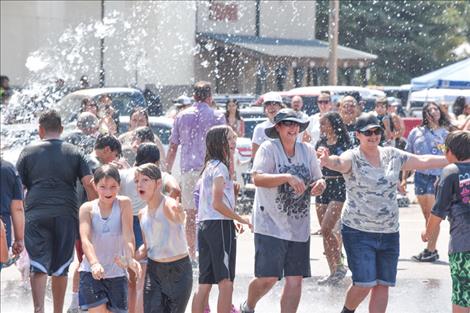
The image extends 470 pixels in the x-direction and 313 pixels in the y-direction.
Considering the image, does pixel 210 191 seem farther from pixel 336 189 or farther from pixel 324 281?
pixel 336 189

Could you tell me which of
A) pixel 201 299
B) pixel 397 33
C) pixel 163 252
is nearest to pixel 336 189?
pixel 201 299

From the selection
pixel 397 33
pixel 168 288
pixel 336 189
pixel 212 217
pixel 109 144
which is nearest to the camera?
pixel 168 288

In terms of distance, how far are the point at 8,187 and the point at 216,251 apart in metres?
1.60

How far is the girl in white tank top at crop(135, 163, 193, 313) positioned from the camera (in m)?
7.93

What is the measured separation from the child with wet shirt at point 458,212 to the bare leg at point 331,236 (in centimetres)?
313

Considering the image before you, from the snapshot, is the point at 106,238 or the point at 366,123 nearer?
the point at 106,238

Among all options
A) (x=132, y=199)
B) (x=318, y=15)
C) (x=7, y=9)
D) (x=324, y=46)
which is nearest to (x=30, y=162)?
(x=132, y=199)

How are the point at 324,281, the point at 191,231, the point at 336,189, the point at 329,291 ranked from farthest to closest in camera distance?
the point at 191,231, the point at 336,189, the point at 324,281, the point at 329,291

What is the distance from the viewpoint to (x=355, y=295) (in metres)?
8.72

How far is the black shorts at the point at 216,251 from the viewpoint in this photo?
870cm

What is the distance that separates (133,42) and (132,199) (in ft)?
101

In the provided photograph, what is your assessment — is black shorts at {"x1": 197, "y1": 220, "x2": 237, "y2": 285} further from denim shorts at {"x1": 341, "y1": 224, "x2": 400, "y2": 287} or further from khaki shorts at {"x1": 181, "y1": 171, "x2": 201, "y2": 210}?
khaki shorts at {"x1": 181, "y1": 171, "x2": 201, "y2": 210}

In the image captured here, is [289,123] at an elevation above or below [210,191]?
above

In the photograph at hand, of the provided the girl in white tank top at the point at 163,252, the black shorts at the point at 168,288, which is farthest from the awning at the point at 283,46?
the black shorts at the point at 168,288
